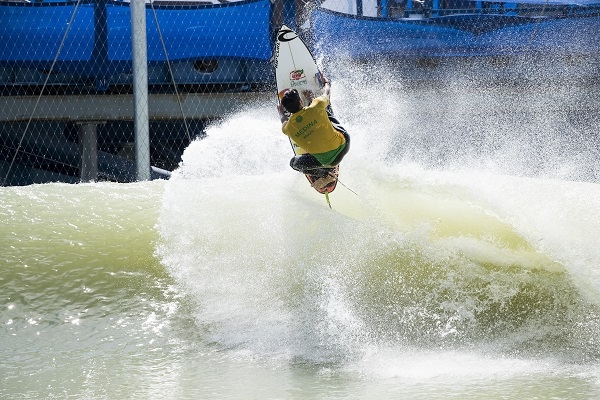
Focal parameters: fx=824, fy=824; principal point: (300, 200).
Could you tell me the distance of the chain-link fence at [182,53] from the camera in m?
7.31

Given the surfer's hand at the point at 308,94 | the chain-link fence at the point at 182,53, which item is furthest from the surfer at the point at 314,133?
the chain-link fence at the point at 182,53

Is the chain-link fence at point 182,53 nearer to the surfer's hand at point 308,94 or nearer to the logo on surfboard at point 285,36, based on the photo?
the logo on surfboard at point 285,36

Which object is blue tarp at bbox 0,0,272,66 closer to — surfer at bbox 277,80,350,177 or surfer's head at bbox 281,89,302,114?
surfer at bbox 277,80,350,177

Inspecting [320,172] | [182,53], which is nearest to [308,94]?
[320,172]

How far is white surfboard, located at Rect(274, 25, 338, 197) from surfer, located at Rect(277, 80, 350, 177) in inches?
35.9

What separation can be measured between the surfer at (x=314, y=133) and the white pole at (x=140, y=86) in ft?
6.49

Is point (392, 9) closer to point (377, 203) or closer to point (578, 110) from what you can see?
point (578, 110)

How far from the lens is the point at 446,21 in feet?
25.6

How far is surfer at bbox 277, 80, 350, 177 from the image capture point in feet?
16.0

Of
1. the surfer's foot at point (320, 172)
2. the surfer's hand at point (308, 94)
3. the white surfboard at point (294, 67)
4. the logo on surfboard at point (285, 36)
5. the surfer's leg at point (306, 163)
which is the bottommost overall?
the surfer's foot at point (320, 172)

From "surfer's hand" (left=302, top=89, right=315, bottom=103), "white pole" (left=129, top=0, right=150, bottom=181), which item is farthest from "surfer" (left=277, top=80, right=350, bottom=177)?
"white pole" (left=129, top=0, right=150, bottom=181)

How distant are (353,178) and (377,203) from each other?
0.31 meters

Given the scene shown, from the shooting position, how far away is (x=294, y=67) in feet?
19.8

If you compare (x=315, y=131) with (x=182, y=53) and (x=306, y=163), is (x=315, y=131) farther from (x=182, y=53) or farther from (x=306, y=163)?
(x=182, y=53)
